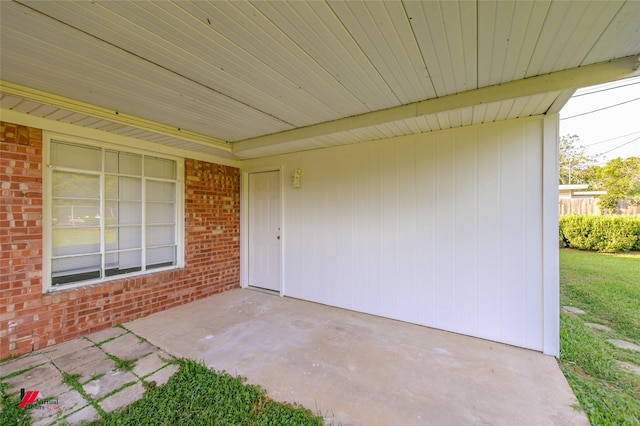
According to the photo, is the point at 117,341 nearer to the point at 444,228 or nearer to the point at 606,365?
the point at 444,228

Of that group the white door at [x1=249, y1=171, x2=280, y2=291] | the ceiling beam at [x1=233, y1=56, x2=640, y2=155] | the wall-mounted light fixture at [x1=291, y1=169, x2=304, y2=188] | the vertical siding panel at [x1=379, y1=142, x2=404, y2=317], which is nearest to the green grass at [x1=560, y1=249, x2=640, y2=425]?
the vertical siding panel at [x1=379, y1=142, x2=404, y2=317]

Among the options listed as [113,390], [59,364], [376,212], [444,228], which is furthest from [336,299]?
[59,364]

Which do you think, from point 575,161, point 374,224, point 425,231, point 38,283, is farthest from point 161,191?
point 575,161

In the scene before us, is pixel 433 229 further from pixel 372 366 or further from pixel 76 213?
pixel 76 213

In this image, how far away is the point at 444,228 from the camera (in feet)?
10.9

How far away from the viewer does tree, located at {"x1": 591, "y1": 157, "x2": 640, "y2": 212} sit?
1023 centimetres

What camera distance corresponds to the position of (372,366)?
254 centimetres

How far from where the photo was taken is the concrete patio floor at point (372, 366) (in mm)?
1965

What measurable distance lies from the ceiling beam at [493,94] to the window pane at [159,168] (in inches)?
81.6

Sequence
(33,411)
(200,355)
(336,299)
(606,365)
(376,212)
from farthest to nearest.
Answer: (336,299) → (376,212) → (200,355) → (606,365) → (33,411)

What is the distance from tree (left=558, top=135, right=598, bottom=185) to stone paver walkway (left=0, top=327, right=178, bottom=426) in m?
23.0

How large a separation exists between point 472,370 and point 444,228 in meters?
1.55

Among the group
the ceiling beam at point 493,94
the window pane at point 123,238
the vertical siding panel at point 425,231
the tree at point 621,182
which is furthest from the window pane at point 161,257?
the tree at point 621,182

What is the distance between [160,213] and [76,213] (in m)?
1.00
